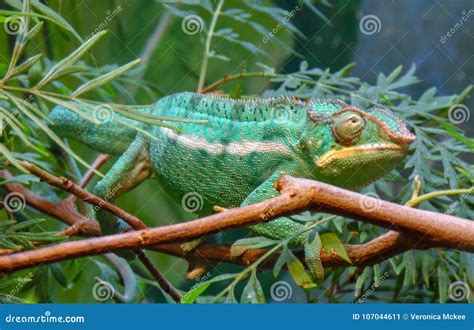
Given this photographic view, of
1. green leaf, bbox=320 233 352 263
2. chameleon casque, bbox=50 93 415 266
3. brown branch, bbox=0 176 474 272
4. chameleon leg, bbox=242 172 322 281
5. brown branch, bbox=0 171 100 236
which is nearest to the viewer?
brown branch, bbox=0 176 474 272

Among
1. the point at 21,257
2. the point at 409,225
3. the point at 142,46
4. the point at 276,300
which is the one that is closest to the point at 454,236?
the point at 409,225

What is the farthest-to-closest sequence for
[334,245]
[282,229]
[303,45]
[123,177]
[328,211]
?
[303,45]
[123,177]
[282,229]
[334,245]
[328,211]

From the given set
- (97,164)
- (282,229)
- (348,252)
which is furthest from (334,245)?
(97,164)

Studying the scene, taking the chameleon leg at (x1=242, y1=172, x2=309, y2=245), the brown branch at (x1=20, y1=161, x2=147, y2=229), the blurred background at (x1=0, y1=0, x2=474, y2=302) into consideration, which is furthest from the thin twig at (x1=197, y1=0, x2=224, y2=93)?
the brown branch at (x1=20, y1=161, x2=147, y2=229)

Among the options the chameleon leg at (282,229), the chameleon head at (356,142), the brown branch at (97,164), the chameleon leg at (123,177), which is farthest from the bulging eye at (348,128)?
the brown branch at (97,164)

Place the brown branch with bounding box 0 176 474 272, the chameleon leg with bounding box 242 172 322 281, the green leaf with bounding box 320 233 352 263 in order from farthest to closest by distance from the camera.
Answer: the chameleon leg with bounding box 242 172 322 281 → the green leaf with bounding box 320 233 352 263 → the brown branch with bounding box 0 176 474 272

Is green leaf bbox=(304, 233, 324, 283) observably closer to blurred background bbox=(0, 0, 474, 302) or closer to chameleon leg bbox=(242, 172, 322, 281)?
chameleon leg bbox=(242, 172, 322, 281)

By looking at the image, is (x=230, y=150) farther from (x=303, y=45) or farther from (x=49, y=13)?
(x=49, y=13)

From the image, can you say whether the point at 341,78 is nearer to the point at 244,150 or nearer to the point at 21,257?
the point at 244,150
